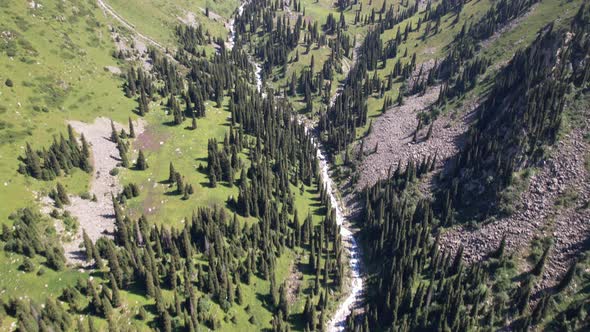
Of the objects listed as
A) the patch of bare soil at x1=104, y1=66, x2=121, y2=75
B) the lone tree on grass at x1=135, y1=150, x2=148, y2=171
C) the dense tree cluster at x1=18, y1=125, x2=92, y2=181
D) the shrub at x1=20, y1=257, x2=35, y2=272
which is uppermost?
the patch of bare soil at x1=104, y1=66, x2=121, y2=75

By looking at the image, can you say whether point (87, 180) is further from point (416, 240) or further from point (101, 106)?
point (416, 240)

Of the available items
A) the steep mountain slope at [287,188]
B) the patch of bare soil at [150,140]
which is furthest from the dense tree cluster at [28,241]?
the patch of bare soil at [150,140]

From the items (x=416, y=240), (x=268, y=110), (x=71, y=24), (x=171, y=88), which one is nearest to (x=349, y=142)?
(x=268, y=110)

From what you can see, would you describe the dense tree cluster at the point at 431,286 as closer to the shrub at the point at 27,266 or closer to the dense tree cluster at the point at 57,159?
→ the shrub at the point at 27,266

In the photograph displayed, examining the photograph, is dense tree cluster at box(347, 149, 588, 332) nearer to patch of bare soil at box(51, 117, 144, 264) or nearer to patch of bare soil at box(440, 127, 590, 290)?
patch of bare soil at box(440, 127, 590, 290)

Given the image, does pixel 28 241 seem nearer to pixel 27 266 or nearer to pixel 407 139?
pixel 27 266

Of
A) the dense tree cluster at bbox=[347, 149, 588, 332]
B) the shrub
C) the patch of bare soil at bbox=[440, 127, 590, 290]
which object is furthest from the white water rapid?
the shrub
